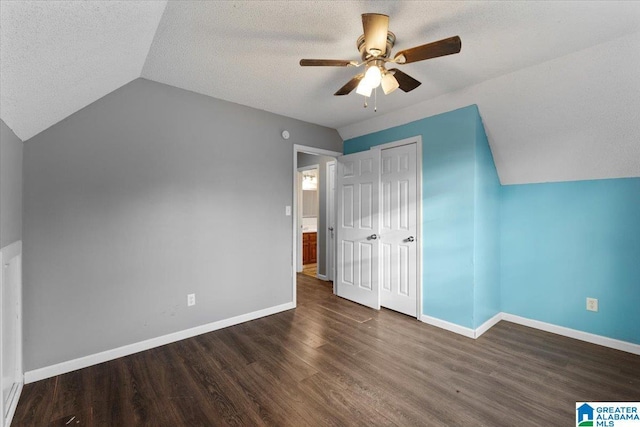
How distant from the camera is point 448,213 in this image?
9.98 feet

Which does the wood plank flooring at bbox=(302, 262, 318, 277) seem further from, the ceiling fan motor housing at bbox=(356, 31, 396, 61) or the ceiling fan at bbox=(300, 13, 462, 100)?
the ceiling fan motor housing at bbox=(356, 31, 396, 61)

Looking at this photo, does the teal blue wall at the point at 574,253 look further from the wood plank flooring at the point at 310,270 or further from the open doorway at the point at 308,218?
the wood plank flooring at the point at 310,270

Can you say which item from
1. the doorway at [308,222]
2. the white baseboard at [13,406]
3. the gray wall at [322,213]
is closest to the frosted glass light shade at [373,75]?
the white baseboard at [13,406]

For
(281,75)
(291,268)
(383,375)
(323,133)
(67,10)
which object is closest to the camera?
(67,10)

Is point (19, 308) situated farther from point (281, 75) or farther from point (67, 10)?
point (281, 75)

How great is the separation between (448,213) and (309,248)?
382cm

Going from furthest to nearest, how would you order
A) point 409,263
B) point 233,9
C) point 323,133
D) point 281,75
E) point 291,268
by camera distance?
point 323,133
point 291,268
point 409,263
point 281,75
point 233,9

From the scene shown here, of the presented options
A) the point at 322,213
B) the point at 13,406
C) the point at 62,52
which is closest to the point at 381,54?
the point at 62,52

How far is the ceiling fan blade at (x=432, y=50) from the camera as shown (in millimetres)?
1549

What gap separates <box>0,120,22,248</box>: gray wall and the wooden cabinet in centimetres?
462

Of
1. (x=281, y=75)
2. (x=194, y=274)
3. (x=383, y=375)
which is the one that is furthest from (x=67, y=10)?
(x=383, y=375)

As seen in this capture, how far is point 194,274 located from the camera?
288cm

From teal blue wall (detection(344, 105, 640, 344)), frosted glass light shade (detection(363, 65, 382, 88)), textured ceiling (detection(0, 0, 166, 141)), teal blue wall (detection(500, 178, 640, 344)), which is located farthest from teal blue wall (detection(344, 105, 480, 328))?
textured ceiling (detection(0, 0, 166, 141))

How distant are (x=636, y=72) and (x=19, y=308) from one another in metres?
4.71
